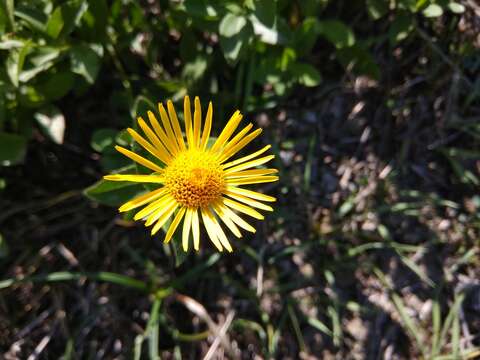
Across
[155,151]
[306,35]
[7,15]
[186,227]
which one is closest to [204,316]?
[186,227]

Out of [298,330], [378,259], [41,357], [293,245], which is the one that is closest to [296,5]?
[293,245]

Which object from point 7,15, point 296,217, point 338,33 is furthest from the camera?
point 296,217

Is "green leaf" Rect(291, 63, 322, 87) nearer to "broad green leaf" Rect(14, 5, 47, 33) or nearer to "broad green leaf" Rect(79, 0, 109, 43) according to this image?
"broad green leaf" Rect(79, 0, 109, 43)

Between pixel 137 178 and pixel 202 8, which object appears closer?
pixel 137 178

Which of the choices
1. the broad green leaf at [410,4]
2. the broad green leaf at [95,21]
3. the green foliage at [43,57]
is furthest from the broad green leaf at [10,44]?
the broad green leaf at [410,4]

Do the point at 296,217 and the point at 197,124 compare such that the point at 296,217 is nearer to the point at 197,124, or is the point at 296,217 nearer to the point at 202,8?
the point at 197,124

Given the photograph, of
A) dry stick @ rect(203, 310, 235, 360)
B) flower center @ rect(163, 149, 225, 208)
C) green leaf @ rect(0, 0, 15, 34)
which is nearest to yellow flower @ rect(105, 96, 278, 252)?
flower center @ rect(163, 149, 225, 208)

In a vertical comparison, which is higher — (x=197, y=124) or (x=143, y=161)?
(x=197, y=124)
